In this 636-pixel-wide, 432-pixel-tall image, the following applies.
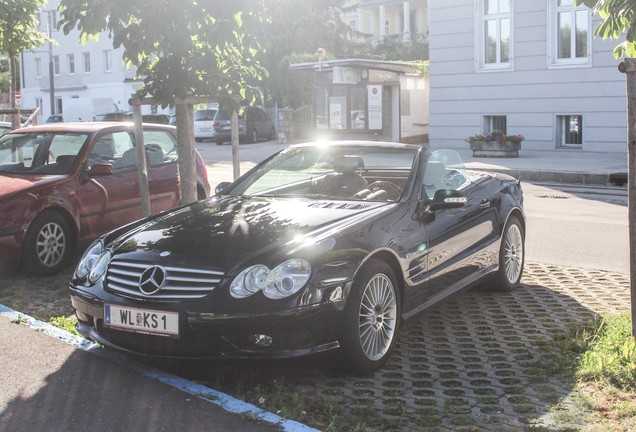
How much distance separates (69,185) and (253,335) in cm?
447

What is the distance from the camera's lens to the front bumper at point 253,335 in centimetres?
466

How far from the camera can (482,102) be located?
88.3 feet

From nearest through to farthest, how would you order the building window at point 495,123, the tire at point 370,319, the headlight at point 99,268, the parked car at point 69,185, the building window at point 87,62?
the tire at point 370,319 → the headlight at point 99,268 → the parked car at point 69,185 → the building window at point 495,123 → the building window at point 87,62

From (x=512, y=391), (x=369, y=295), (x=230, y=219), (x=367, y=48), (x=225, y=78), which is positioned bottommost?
(x=512, y=391)

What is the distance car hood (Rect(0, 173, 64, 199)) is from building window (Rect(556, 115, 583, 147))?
19.5 meters

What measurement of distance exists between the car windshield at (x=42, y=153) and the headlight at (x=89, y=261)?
10.6 ft

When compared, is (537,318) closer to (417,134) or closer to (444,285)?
(444,285)

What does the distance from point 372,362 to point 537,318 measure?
1.95 meters

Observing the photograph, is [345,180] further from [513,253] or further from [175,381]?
[175,381]

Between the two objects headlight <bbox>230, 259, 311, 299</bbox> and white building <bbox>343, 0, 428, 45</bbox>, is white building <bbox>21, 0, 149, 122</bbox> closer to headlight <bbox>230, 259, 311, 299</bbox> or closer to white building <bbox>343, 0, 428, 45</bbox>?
white building <bbox>343, 0, 428, 45</bbox>

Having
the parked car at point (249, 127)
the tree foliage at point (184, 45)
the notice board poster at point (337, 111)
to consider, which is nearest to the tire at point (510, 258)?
the tree foliage at point (184, 45)

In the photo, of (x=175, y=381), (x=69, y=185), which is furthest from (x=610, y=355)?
(x=69, y=185)

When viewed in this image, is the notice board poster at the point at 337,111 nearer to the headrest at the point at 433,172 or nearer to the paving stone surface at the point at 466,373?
the paving stone surface at the point at 466,373

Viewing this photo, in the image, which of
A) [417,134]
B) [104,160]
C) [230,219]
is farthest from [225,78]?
[417,134]
